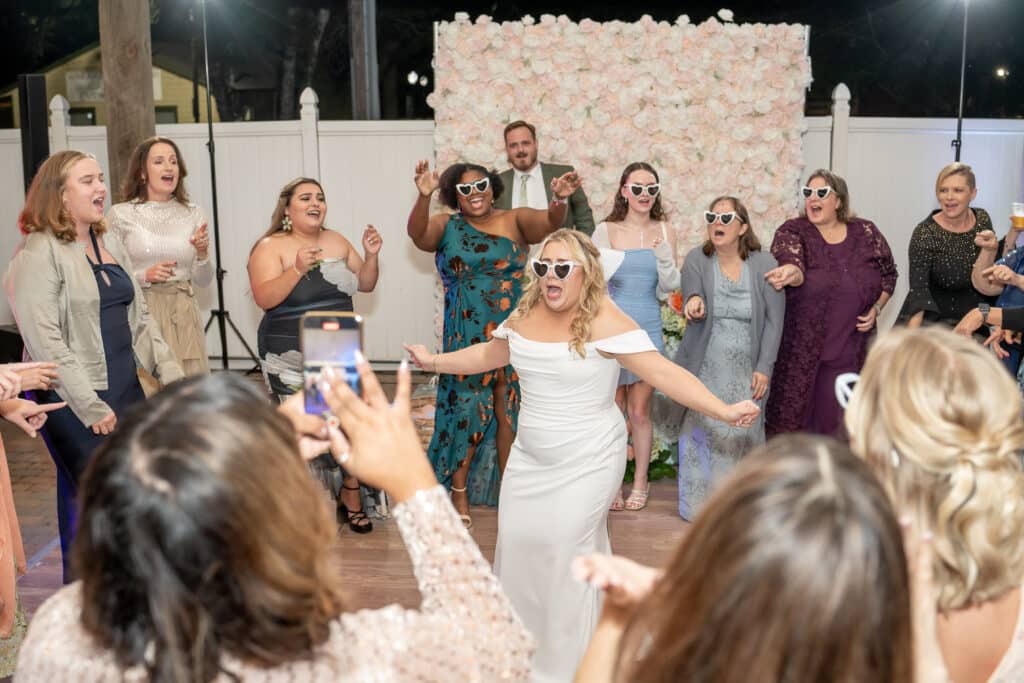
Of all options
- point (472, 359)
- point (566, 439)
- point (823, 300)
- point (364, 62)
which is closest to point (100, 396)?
point (472, 359)

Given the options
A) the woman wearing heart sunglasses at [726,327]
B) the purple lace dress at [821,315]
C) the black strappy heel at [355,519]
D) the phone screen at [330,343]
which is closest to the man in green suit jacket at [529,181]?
the woman wearing heart sunglasses at [726,327]

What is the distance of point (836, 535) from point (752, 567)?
82 millimetres

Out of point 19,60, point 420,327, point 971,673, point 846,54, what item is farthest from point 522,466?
point 846,54

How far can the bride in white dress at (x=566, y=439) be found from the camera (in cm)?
313

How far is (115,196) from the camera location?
5.53m

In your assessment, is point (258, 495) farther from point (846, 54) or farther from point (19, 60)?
point (846, 54)

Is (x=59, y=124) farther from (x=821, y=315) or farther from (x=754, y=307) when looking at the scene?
(x=821, y=315)

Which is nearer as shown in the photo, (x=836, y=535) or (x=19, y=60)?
(x=836, y=535)

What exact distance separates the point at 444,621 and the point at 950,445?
2.48 ft

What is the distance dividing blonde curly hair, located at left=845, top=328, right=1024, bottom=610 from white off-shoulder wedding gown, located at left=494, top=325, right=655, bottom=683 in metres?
1.69

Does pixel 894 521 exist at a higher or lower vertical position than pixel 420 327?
higher

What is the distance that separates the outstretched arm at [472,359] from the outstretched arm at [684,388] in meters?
0.44

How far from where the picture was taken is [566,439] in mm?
3174

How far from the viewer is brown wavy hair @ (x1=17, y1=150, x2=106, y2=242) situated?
3.28 metres
